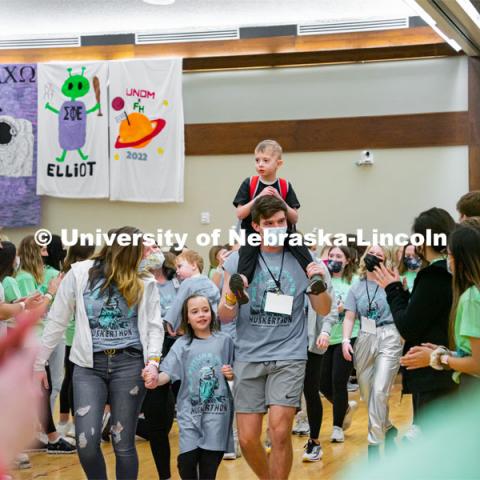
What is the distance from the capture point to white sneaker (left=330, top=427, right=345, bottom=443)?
7.09 meters

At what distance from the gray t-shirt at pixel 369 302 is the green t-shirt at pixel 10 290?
102 inches

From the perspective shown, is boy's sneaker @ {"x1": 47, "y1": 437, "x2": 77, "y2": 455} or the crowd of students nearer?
the crowd of students

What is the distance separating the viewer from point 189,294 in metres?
5.58

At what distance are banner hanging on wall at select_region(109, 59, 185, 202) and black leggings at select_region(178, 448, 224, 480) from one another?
837cm

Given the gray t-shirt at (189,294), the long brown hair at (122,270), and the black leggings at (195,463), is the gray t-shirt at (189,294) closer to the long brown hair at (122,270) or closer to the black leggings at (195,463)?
the long brown hair at (122,270)

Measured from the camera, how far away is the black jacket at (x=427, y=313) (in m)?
4.06

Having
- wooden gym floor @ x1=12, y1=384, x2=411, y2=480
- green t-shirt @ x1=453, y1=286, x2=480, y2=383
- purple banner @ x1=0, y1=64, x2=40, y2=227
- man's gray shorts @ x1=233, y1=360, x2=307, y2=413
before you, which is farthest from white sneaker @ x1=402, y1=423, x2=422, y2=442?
purple banner @ x1=0, y1=64, x2=40, y2=227

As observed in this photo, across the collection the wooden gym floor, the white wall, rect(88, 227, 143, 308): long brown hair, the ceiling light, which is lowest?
the wooden gym floor

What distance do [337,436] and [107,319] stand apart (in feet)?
10.9

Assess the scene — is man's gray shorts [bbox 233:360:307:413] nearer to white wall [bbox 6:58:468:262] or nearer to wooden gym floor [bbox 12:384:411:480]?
wooden gym floor [bbox 12:384:411:480]

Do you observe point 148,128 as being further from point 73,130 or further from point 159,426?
point 159,426

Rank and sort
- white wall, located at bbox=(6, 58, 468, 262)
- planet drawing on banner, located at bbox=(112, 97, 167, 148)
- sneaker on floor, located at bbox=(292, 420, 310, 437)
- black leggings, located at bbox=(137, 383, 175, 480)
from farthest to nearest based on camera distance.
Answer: planet drawing on banner, located at bbox=(112, 97, 167, 148) < white wall, located at bbox=(6, 58, 468, 262) < sneaker on floor, located at bbox=(292, 420, 310, 437) < black leggings, located at bbox=(137, 383, 175, 480)

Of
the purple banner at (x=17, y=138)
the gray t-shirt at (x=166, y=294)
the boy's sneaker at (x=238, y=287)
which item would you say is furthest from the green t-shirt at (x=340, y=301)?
the purple banner at (x=17, y=138)

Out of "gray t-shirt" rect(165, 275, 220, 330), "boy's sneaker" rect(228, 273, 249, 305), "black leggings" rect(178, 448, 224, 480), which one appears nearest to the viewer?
"boy's sneaker" rect(228, 273, 249, 305)
